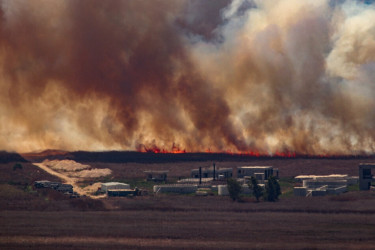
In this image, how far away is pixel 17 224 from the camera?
609 ft

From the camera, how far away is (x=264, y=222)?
7274 inches

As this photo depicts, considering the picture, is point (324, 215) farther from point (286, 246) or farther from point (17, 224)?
point (17, 224)

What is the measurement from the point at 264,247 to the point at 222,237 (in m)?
13.3

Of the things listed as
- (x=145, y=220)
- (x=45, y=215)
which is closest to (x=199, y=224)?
(x=145, y=220)

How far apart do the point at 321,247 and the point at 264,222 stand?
30.5m

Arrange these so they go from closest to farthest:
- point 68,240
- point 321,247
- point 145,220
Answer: point 321,247 → point 68,240 → point 145,220

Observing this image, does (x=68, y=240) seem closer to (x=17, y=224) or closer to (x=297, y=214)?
(x=17, y=224)

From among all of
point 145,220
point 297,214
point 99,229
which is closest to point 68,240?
point 99,229

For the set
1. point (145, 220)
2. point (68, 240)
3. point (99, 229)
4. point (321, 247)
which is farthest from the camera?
point (145, 220)

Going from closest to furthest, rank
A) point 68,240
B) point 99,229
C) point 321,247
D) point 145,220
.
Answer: point 321,247 → point 68,240 → point 99,229 → point 145,220

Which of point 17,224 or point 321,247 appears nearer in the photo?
point 321,247

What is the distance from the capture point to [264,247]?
6147 inches

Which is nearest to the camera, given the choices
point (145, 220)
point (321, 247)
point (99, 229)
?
point (321, 247)

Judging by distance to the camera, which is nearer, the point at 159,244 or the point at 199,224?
the point at 159,244
